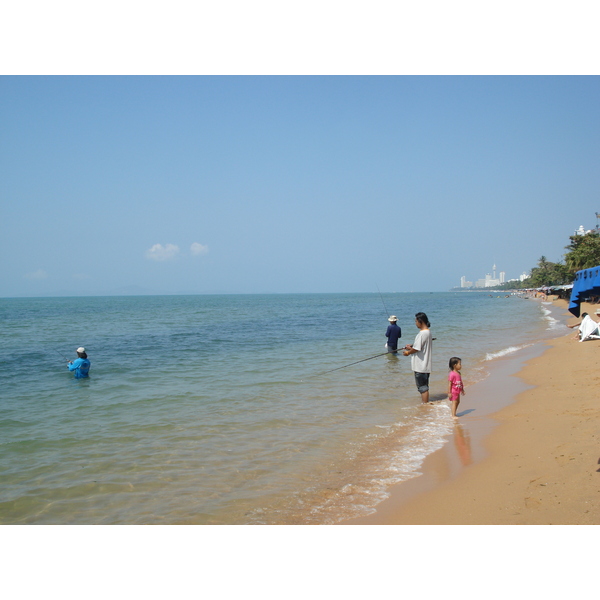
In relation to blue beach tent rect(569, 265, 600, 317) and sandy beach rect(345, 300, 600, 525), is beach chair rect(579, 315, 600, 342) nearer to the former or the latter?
sandy beach rect(345, 300, 600, 525)

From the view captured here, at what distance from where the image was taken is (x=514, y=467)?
16.2 ft

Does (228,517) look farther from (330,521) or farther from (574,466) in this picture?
(574,466)

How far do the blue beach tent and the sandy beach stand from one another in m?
17.0

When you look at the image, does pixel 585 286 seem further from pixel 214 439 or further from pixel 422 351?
A: pixel 214 439

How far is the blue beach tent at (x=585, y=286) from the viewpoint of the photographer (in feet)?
75.8

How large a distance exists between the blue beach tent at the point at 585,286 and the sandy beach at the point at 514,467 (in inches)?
668

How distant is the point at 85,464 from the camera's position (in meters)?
5.80

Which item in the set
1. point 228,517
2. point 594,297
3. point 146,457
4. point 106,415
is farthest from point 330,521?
point 594,297

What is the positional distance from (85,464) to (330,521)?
3.53 m

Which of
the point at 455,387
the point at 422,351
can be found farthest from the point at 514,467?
the point at 422,351

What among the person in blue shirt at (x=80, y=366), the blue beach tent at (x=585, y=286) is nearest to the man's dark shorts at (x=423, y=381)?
the person in blue shirt at (x=80, y=366)

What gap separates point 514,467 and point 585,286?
24.1 metres

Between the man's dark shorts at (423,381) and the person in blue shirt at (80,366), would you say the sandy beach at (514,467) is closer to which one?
the man's dark shorts at (423,381)

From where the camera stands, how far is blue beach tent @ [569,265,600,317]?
23109 mm
